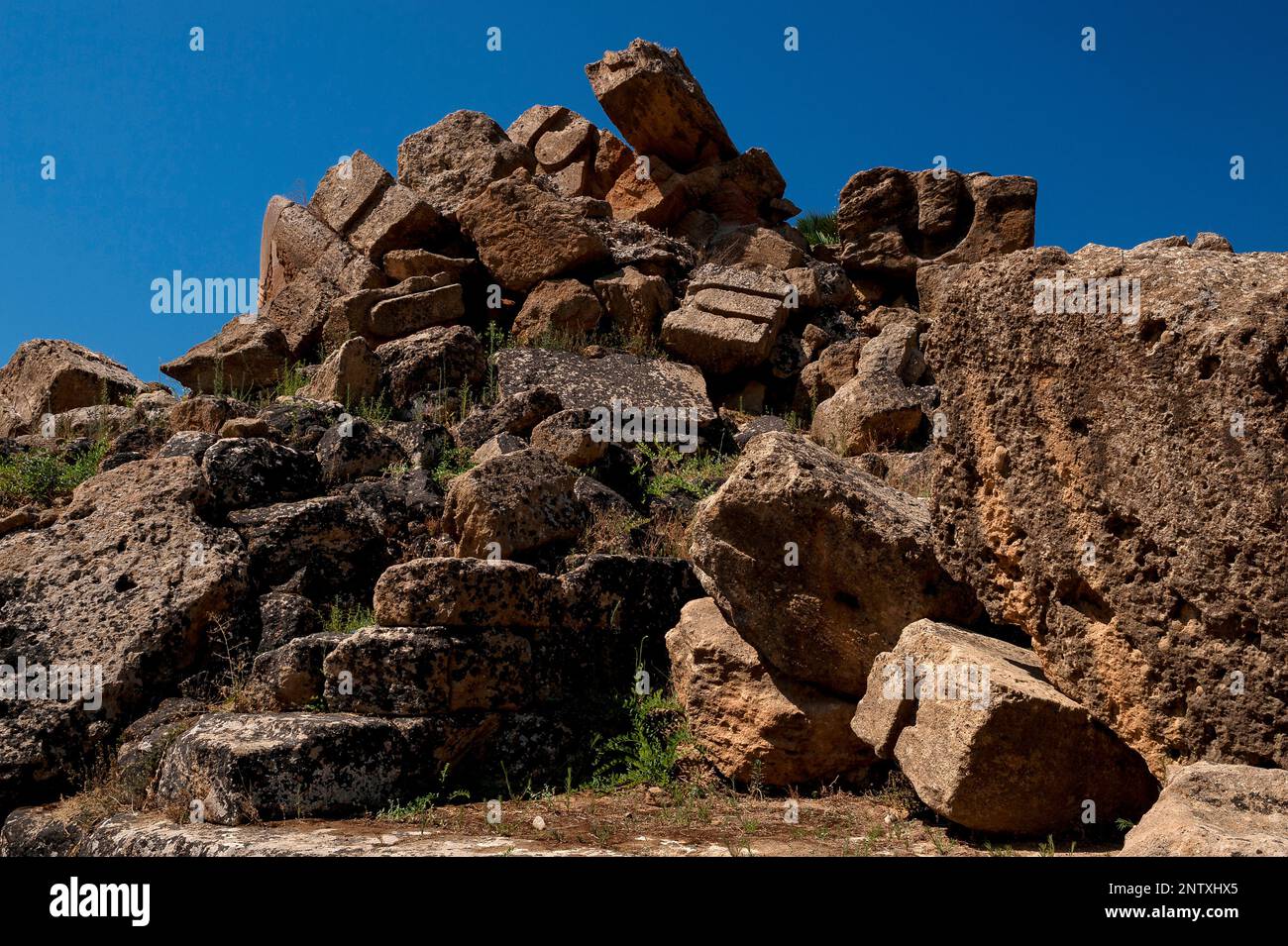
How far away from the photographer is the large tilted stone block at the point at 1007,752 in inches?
209

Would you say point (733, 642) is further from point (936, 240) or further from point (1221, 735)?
point (936, 240)

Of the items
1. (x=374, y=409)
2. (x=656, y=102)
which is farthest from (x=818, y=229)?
(x=374, y=409)

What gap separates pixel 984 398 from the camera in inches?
Result: 231

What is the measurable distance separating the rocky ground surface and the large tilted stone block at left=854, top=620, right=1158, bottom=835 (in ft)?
0.07

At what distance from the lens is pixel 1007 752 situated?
17.5ft

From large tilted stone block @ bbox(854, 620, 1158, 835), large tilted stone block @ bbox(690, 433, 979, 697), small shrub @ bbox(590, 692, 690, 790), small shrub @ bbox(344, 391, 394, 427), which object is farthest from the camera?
small shrub @ bbox(344, 391, 394, 427)

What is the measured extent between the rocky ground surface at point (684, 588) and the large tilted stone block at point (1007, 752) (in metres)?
0.02

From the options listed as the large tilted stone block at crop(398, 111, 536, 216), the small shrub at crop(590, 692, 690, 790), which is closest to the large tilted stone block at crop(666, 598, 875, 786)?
the small shrub at crop(590, 692, 690, 790)

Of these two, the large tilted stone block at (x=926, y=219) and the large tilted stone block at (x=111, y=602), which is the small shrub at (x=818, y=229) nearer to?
the large tilted stone block at (x=926, y=219)

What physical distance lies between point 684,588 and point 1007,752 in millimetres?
3265

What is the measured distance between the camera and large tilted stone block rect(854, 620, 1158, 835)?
17.4 feet

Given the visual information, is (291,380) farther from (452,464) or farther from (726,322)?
(726,322)

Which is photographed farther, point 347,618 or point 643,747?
point 347,618

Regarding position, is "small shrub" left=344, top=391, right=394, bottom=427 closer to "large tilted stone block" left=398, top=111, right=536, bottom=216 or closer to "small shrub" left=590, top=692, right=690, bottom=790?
"large tilted stone block" left=398, top=111, right=536, bottom=216
